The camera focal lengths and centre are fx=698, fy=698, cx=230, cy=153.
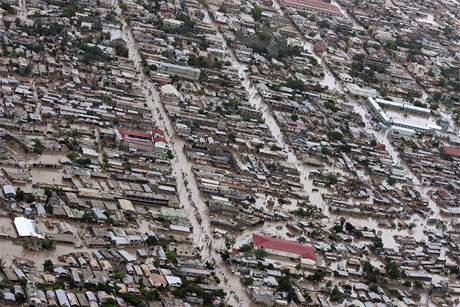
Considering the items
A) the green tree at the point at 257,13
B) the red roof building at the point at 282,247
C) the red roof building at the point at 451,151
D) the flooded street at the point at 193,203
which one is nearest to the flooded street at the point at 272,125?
the red roof building at the point at 282,247

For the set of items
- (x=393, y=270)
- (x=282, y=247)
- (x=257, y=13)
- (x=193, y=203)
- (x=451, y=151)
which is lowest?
(x=393, y=270)

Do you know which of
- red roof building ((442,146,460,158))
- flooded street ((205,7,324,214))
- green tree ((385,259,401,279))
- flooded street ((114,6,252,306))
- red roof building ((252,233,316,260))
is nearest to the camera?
flooded street ((114,6,252,306))

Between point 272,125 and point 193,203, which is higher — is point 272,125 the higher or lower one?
the higher one

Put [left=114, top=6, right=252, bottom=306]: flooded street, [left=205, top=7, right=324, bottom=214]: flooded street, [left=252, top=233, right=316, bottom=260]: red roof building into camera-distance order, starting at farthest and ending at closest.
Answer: [left=205, top=7, right=324, bottom=214]: flooded street → [left=252, top=233, right=316, bottom=260]: red roof building → [left=114, top=6, right=252, bottom=306]: flooded street

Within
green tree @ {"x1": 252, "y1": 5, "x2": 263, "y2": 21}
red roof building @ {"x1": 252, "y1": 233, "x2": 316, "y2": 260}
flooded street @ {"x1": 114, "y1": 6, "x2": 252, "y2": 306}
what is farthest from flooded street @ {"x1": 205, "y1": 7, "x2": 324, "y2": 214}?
green tree @ {"x1": 252, "y1": 5, "x2": 263, "y2": 21}

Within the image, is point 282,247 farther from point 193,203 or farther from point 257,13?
point 257,13

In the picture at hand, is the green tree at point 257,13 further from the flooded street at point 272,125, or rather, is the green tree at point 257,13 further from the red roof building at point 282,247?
the red roof building at point 282,247

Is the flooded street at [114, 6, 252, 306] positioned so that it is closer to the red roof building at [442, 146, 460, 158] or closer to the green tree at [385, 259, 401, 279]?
the green tree at [385, 259, 401, 279]

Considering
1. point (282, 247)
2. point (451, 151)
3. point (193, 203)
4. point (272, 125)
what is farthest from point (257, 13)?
point (282, 247)
